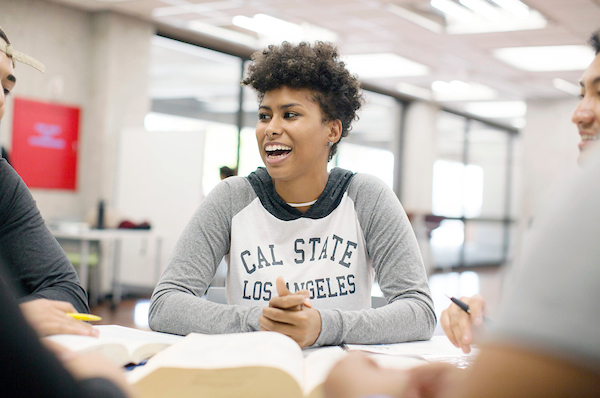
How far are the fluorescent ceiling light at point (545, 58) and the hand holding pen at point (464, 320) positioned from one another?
710cm

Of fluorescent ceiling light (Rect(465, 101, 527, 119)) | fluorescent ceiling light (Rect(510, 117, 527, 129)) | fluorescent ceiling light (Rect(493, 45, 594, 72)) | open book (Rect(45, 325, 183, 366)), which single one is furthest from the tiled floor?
fluorescent ceiling light (Rect(510, 117, 527, 129))

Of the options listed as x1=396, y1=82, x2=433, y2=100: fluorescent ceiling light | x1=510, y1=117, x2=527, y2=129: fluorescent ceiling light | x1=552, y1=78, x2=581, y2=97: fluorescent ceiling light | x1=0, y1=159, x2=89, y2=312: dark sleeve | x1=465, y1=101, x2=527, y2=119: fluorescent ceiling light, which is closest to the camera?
x1=0, y1=159, x2=89, y2=312: dark sleeve

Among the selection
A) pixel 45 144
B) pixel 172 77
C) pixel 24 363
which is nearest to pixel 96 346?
pixel 24 363

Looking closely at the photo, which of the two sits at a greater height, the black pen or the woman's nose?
the woman's nose

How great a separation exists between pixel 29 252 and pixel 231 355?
2.63 feet

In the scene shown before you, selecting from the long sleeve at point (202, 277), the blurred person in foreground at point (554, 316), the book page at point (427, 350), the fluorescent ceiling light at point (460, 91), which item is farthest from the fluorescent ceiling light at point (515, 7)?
the blurred person in foreground at point (554, 316)

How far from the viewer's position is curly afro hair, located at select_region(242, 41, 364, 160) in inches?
61.3

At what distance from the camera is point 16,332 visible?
13.9 inches

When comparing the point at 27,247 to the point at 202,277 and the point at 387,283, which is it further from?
the point at 387,283

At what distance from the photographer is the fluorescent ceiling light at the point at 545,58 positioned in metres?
7.52

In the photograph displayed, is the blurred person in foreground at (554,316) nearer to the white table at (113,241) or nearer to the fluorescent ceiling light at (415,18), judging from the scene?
the white table at (113,241)

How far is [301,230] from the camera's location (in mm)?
1492

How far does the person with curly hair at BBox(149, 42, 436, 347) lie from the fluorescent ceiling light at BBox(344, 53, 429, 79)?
654 centimetres

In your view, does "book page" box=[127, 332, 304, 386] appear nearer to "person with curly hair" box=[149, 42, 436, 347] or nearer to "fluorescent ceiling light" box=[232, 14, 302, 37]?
"person with curly hair" box=[149, 42, 436, 347]
